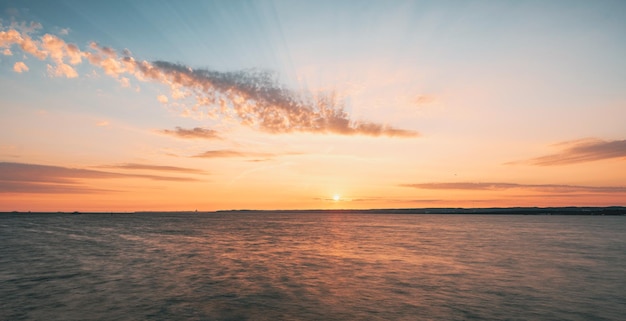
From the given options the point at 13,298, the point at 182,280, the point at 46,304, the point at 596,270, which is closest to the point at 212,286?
the point at 182,280

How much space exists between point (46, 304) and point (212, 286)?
A: 9174 millimetres

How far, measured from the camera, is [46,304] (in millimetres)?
19656

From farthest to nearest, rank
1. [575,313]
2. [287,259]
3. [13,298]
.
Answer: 1. [287,259]
2. [13,298]
3. [575,313]

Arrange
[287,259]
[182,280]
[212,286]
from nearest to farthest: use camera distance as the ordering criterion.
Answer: [212,286] < [182,280] < [287,259]

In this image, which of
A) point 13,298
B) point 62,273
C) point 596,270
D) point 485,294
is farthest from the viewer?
point 596,270

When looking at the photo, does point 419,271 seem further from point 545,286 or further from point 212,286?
point 212,286

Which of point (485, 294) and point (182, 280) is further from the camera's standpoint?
point (182, 280)

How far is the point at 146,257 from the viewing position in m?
40.4

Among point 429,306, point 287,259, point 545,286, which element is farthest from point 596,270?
point 287,259

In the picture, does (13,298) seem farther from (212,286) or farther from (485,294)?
(485,294)

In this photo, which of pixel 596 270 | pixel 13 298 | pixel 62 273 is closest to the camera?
pixel 13 298

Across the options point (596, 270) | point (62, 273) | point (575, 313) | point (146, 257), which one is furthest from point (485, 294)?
point (146, 257)

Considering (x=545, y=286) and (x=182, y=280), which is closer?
(x=545, y=286)

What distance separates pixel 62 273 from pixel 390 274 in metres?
26.7
